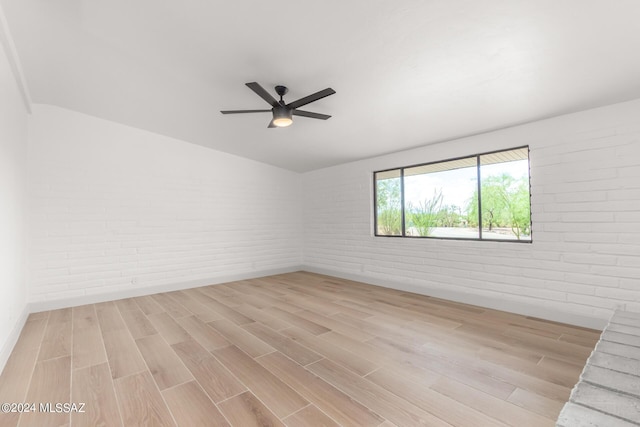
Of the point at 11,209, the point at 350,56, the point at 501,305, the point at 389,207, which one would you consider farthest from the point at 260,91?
the point at 501,305

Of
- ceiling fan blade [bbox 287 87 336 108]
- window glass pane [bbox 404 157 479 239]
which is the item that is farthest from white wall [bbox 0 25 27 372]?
window glass pane [bbox 404 157 479 239]

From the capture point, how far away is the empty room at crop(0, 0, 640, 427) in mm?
1968

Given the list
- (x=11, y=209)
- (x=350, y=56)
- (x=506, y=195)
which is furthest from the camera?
(x=506, y=195)

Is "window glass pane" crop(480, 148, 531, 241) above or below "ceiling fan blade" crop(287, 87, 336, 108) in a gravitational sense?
below

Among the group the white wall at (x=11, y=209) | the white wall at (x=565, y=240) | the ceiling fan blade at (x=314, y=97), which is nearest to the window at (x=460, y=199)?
the white wall at (x=565, y=240)

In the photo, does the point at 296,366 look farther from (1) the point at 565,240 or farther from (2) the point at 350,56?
(1) the point at 565,240

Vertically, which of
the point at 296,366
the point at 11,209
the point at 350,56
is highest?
the point at 350,56

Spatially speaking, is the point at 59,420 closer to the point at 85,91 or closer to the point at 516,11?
the point at 85,91

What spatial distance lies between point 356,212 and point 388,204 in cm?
69

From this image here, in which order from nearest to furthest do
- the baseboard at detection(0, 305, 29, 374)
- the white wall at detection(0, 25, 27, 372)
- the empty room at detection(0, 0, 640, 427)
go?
the empty room at detection(0, 0, 640, 427) < the baseboard at detection(0, 305, 29, 374) < the white wall at detection(0, 25, 27, 372)

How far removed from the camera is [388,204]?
5.39 m

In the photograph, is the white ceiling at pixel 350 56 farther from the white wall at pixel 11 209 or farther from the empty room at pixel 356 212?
the white wall at pixel 11 209

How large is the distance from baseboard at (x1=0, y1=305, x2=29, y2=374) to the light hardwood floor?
75 mm

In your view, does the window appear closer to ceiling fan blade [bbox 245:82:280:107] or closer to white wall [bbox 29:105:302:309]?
white wall [bbox 29:105:302:309]
